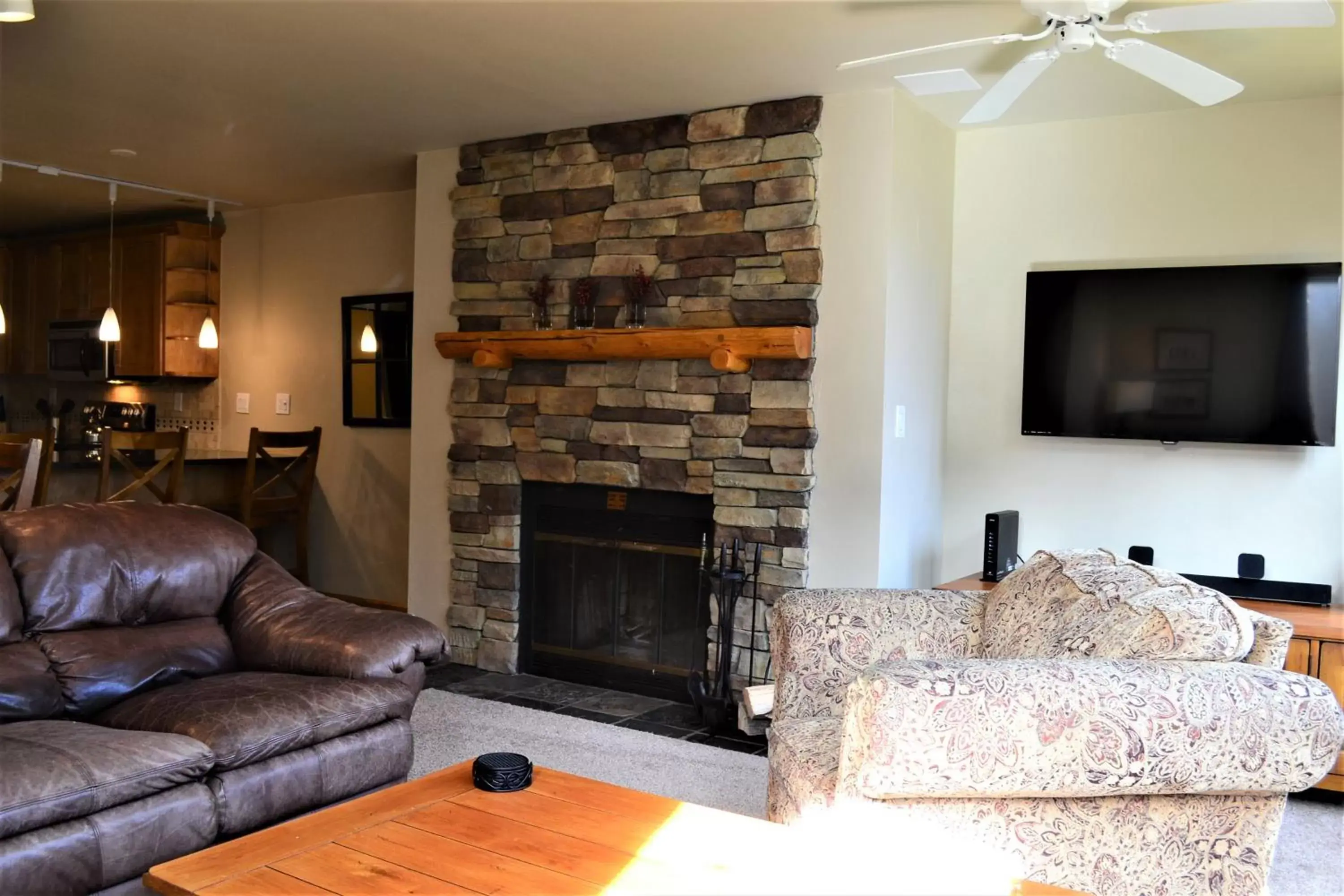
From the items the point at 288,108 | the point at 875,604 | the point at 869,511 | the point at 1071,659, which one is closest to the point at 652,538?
the point at 869,511

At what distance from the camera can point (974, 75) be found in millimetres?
3863

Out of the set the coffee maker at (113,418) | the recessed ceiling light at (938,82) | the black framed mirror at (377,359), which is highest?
the recessed ceiling light at (938,82)

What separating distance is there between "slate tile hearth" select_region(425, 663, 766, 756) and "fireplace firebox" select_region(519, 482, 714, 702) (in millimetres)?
99

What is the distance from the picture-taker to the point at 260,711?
266cm

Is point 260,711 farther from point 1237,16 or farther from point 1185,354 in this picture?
point 1185,354

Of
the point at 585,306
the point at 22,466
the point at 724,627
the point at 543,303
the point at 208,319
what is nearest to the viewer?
the point at 22,466

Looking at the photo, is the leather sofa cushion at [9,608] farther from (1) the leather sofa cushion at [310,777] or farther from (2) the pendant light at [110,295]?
(2) the pendant light at [110,295]

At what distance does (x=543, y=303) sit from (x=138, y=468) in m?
2.14

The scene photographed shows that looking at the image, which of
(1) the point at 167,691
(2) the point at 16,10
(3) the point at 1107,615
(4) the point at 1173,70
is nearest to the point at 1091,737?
(3) the point at 1107,615

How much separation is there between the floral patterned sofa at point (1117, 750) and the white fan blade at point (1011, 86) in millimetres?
1433

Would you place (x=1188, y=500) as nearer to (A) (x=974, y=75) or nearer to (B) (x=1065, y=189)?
(B) (x=1065, y=189)

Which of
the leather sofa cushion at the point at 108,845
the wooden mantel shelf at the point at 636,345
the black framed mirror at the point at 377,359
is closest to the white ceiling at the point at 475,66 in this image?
the wooden mantel shelf at the point at 636,345

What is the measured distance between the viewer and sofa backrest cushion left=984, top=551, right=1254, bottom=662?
83.4 inches

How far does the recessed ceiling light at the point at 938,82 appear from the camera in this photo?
9.74ft
